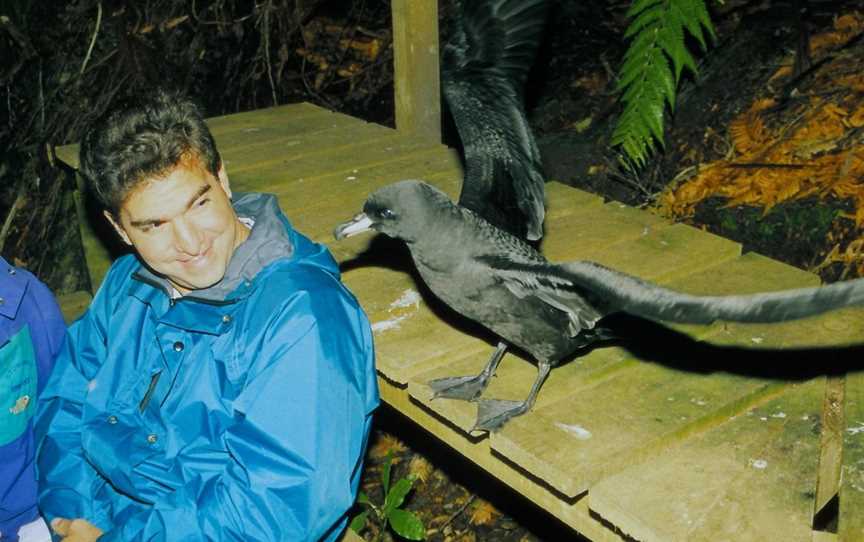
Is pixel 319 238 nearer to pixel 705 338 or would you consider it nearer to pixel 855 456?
pixel 705 338

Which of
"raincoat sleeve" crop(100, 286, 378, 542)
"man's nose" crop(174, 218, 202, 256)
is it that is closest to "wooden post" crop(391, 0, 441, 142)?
"man's nose" crop(174, 218, 202, 256)

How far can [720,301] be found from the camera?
1.84 metres

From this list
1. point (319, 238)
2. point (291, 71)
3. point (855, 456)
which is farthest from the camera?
point (291, 71)

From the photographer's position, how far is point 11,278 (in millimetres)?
2791

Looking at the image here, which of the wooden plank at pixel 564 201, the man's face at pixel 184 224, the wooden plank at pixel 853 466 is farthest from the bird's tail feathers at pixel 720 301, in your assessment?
the wooden plank at pixel 564 201

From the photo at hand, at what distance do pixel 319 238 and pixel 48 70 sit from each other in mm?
3700

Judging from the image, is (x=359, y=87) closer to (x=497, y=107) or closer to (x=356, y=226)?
(x=497, y=107)

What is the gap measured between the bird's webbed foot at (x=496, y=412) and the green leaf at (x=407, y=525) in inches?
54.6

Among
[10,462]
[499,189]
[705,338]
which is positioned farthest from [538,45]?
[10,462]

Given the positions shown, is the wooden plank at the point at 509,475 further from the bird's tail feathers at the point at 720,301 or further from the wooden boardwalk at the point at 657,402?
the bird's tail feathers at the point at 720,301

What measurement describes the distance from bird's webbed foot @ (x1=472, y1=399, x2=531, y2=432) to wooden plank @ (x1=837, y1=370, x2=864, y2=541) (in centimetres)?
87

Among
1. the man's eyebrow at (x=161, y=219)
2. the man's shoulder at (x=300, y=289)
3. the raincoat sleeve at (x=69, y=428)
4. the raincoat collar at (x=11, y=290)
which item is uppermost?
the man's eyebrow at (x=161, y=219)

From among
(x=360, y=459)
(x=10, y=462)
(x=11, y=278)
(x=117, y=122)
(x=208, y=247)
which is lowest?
(x=10, y=462)

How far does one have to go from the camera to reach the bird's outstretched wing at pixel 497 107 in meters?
3.29
